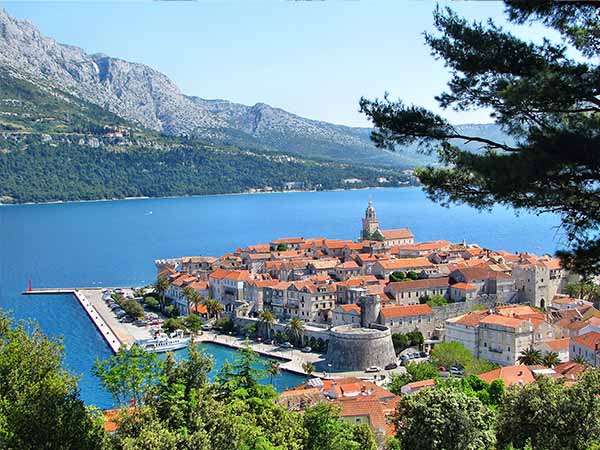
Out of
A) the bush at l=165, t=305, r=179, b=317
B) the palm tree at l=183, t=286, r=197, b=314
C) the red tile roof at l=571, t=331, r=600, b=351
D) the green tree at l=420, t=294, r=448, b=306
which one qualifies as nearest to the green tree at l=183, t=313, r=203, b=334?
the palm tree at l=183, t=286, r=197, b=314

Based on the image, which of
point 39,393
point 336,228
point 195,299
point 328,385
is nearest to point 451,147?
point 39,393

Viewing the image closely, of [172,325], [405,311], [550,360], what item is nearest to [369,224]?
[172,325]

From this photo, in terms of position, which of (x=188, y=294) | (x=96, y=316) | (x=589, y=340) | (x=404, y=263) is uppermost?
(x=404, y=263)

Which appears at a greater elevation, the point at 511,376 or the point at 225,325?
the point at 511,376

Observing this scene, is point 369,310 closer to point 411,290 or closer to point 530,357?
point 411,290

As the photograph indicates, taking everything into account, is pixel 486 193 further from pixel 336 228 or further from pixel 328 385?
pixel 336 228
